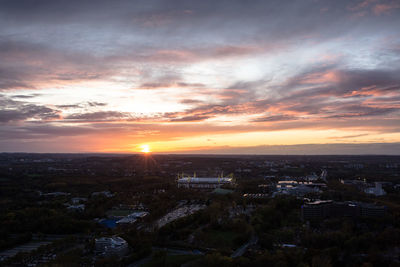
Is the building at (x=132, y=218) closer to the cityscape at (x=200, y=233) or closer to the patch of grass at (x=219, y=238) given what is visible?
the cityscape at (x=200, y=233)

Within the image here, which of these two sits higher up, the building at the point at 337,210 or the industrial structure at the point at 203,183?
the building at the point at 337,210

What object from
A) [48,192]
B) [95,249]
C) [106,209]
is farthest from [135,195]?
[95,249]

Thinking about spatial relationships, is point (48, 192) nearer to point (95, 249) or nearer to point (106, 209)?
point (106, 209)

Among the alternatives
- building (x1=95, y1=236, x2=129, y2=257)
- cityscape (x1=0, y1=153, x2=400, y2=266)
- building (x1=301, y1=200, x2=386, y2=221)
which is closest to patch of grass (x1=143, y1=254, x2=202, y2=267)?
cityscape (x1=0, y1=153, x2=400, y2=266)

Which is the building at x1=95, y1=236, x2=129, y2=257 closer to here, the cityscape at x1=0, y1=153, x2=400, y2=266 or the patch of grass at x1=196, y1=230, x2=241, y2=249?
the cityscape at x1=0, y1=153, x2=400, y2=266

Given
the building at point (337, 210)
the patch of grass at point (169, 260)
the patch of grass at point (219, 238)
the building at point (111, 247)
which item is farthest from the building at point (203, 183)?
the patch of grass at point (169, 260)

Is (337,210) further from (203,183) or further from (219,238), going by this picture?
(203,183)
